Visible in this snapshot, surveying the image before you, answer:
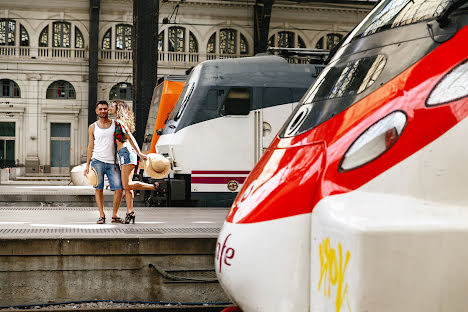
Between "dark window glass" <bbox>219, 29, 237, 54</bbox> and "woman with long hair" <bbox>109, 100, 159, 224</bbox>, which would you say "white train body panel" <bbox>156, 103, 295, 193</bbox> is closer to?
"woman with long hair" <bbox>109, 100, 159, 224</bbox>

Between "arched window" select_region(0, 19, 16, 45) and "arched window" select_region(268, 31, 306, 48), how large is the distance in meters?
14.9

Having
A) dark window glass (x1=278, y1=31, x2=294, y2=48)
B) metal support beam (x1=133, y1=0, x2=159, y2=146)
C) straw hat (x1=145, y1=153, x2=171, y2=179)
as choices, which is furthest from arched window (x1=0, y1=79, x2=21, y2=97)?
straw hat (x1=145, y1=153, x2=171, y2=179)

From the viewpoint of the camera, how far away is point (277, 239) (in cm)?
298

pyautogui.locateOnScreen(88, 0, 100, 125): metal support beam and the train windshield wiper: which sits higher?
pyautogui.locateOnScreen(88, 0, 100, 125): metal support beam

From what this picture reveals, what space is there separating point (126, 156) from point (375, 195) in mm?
5592

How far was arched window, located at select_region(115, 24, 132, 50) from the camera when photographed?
38594 millimetres

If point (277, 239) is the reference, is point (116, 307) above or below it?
below

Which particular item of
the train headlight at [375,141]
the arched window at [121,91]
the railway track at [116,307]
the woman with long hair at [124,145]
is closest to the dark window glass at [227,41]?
the arched window at [121,91]

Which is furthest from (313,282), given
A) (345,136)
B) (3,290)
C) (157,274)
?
(3,290)

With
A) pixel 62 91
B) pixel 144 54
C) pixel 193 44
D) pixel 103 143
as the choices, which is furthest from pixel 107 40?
pixel 103 143

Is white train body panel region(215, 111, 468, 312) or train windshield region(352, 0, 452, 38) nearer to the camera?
white train body panel region(215, 111, 468, 312)

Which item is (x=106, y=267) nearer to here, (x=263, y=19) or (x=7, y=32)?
(x=263, y=19)

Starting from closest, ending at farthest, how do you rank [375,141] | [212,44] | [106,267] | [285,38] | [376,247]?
[376,247] → [375,141] → [106,267] → [212,44] → [285,38]

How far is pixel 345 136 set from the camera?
2947mm
